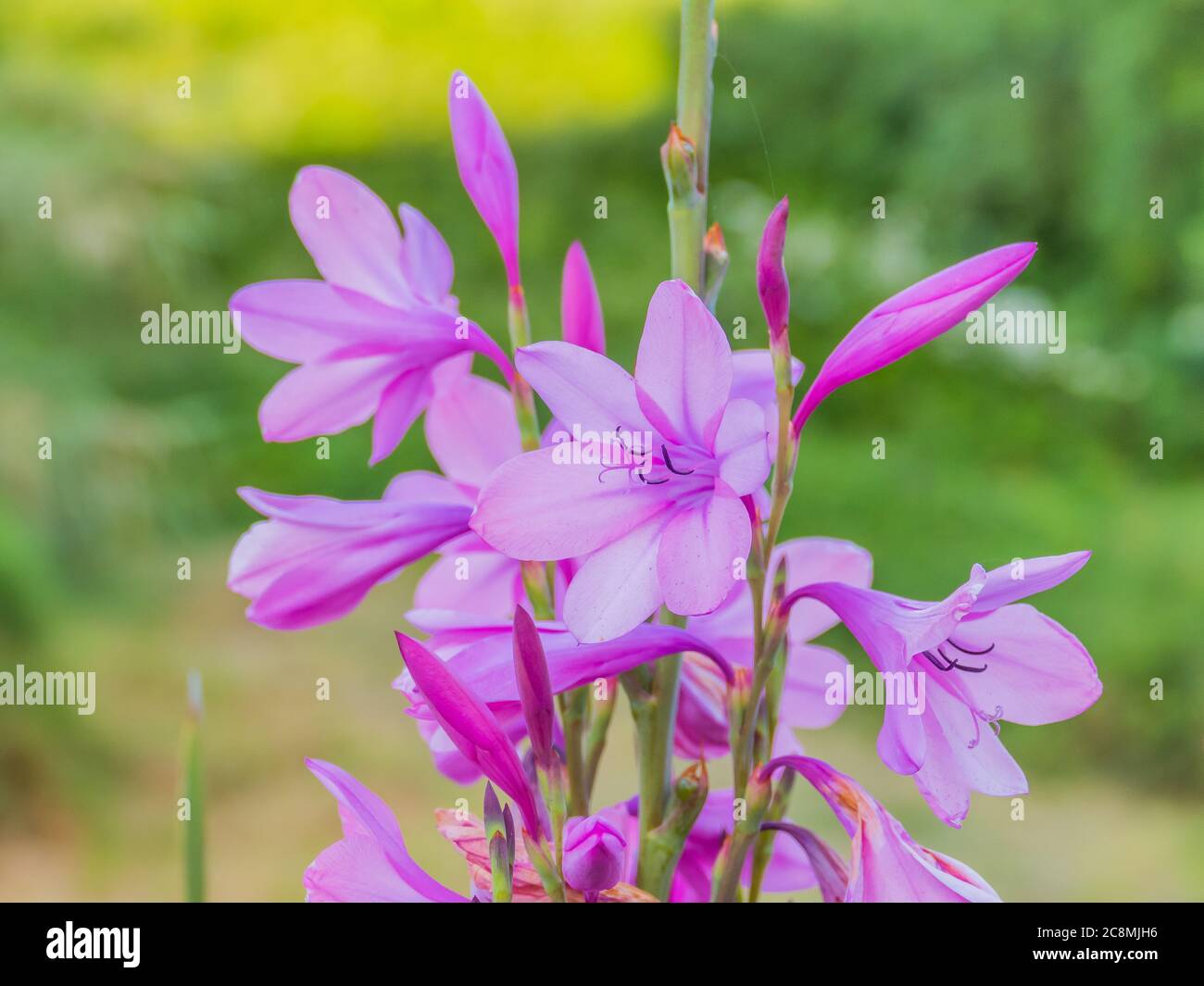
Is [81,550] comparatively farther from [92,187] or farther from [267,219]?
[267,219]

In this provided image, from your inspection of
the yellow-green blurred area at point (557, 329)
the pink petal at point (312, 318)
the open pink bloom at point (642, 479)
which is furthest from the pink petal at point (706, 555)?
the yellow-green blurred area at point (557, 329)

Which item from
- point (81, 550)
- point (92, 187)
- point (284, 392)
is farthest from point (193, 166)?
point (284, 392)

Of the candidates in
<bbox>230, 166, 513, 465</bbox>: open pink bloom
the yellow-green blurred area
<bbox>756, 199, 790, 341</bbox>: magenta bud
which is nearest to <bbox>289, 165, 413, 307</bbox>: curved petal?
<bbox>230, 166, 513, 465</bbox>: open pink bloom

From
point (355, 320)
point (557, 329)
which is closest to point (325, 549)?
point (355, 320)

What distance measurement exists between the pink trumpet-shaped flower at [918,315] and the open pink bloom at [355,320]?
0.08 meters

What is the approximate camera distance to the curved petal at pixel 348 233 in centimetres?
30

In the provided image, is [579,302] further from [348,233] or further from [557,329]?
[557,329]

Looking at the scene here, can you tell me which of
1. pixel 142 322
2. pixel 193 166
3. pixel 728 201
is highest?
pixel 193 166

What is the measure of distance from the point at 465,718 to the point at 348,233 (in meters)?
0.14

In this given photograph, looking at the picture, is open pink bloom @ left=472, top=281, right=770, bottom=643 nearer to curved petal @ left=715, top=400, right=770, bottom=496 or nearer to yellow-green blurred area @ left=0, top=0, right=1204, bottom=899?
curved petal @ left=715, top=400, right=770, bottom=496

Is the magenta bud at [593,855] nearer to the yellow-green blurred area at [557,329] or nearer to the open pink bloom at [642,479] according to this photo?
the open pink bloom at [642,479]

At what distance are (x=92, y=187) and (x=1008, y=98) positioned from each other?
145 cm

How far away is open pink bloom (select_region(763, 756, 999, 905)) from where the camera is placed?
226mm
